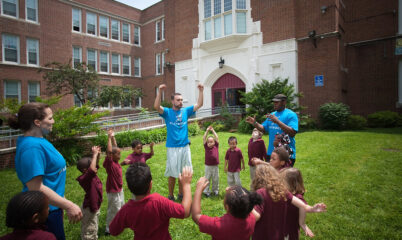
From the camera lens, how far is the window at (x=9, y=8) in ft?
55.9

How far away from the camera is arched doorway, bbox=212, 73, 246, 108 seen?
17.3 m

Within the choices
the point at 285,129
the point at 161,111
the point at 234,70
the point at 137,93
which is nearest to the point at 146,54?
the point at 137,93

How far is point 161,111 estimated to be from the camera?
15.0 feet

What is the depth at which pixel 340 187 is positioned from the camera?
4.93 meters

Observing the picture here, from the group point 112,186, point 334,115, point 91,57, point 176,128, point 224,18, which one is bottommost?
point 112,186

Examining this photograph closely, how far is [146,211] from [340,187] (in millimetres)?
4689

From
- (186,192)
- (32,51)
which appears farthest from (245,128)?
(32,51)

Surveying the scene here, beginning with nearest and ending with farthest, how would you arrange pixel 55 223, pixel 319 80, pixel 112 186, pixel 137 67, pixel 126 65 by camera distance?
pixel 55 223 → pixel 112 186 → pixel 319 80 → pixel 126 65 → pixel 137 67

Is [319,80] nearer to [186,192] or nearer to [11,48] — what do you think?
[186,192]

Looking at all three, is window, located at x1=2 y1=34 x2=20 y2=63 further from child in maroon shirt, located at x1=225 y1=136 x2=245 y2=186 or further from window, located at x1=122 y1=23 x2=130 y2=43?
child in maroon shirt, located at x1=225 y1=136 x2=245 y2=186

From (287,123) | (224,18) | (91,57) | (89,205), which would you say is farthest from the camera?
(91,57)

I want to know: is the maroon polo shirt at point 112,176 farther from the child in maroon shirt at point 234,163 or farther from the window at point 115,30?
the window at point 115,30

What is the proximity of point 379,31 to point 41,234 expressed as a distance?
19.2 metres

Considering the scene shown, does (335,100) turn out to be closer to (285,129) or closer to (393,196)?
(393,196)
